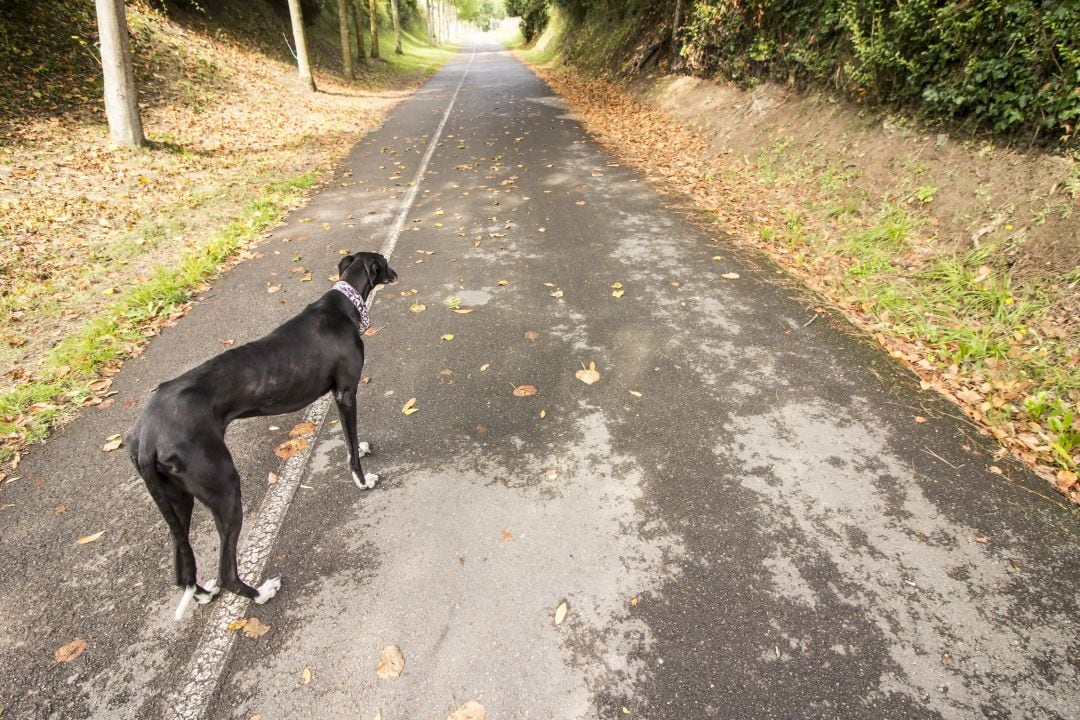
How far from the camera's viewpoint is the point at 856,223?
6.71 meters

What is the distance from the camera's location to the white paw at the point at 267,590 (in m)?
2.72

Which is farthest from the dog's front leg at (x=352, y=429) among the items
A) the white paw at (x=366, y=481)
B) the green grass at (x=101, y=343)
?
the green grass at (x=101, y=343)

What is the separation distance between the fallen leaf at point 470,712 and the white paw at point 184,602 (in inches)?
58.1

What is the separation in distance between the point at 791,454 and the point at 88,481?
15.8 feet

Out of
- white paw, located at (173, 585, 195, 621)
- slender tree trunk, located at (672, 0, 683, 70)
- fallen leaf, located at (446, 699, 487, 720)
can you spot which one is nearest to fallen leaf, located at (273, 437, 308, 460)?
white paw, located at (173, 585, 195, 621)

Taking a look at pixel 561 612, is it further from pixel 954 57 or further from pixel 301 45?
pixel 301 45

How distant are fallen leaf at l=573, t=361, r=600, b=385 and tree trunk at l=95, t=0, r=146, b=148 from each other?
1006 centimetres

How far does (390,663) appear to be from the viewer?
7.98 ft

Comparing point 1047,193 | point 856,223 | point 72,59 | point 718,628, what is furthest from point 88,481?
→ point 72,59

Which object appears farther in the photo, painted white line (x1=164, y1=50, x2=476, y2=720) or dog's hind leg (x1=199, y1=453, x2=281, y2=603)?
dog's hind leg (x1=199, y1=453, x2=281, y2=603)

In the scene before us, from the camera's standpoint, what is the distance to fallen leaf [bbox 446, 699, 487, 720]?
7.34 feet

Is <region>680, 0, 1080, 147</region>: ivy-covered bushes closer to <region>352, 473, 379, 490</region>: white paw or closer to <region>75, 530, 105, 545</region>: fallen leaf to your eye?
<region>352, 473, 379, 490</region>: white paw

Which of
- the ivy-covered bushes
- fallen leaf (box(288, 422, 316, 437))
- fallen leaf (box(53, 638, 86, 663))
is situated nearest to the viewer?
fallen leaf (box(53, 638, 86, 663))

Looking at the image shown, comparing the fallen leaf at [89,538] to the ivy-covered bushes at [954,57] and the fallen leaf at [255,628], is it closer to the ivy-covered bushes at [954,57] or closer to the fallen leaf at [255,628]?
the fallen leaf at [255,628]
